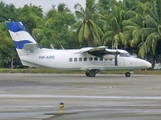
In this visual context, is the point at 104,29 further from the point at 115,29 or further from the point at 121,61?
the point at 121,61

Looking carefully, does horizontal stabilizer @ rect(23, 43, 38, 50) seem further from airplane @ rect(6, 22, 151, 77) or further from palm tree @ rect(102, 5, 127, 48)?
palm tree @ rect(102, 5, 127, 48)

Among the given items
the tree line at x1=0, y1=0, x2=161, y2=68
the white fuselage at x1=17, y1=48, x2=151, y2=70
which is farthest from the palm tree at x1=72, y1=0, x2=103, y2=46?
the white fuselage at x1=17, y1=48, x2=151, y2=70

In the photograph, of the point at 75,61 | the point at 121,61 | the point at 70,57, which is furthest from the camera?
the point at 75,61

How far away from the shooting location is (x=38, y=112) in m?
16.0

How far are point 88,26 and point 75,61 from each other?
1214 cm

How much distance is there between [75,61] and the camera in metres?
46.2

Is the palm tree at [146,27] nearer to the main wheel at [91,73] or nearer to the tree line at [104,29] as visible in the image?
the tree line at [104,29]

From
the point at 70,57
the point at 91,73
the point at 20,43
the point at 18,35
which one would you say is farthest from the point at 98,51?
the point at 18,35

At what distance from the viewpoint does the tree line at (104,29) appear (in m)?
56.8

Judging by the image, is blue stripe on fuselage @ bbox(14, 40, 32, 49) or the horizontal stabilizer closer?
the horizontal stabilizer

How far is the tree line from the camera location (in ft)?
186

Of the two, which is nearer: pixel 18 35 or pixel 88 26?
pixel 18 35

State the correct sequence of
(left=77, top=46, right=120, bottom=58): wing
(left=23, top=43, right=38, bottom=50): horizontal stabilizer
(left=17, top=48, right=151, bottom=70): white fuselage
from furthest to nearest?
(left=17, top=48, right=151, bottom=70): white fuselage < (left=77, top=46, right=120, bottom=58): wing < (left=23, top=43, right=38, bottom=50): horizontal stabilizer

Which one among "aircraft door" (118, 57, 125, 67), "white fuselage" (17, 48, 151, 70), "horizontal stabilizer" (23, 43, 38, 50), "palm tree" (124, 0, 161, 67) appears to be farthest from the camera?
"palm tree" (124, 0, 161, 67)
